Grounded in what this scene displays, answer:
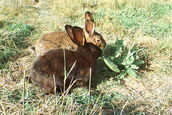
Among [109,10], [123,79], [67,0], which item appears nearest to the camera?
[123,79]

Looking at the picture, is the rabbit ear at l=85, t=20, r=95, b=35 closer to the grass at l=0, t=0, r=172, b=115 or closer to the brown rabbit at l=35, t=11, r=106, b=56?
the brown rabbit at l=35, t=11, r=106, b=56

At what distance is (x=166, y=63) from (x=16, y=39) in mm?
3971

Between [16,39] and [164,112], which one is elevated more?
[16,39]

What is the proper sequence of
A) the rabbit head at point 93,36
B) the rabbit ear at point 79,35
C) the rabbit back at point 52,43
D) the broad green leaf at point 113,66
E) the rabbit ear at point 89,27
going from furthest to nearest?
1. the rabbit ear at point 89,27
2. the rabbit head at point 93,36
3. the rabbit back at point 52,43
4. the broad green leaf at point 113,66
5. the rabbit ear at point 79,35

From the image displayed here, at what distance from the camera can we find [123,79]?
3.72m

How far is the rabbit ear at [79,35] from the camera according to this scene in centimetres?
321

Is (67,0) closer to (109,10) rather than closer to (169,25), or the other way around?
(109,10)

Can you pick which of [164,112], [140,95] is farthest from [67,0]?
[164,112]

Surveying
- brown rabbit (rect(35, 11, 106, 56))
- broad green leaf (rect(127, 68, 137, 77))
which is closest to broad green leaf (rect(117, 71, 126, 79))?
broad green leaf (rect(127, 68, 137, 77))

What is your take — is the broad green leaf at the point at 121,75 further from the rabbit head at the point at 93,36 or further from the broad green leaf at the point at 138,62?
the rabbit head at the point at 93,36

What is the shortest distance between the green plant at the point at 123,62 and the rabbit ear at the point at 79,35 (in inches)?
25.2

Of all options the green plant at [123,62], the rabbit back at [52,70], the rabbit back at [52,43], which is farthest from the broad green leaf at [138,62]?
the rabbit back at [52,43]

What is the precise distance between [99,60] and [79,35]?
3.55ft

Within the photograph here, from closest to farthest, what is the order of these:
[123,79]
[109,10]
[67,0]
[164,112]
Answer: [164,112], [123,79], [109,10], [67,0]
